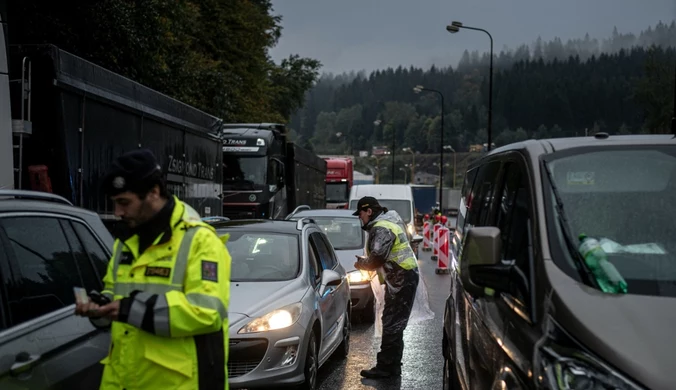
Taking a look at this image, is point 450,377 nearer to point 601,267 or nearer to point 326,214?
point 601,267

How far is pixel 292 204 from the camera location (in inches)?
1009

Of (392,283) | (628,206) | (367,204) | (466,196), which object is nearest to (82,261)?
(628,206)

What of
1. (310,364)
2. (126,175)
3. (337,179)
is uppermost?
(337,179)

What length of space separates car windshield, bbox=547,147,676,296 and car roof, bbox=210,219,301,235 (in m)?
4.76

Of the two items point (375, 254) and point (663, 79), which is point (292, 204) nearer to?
point (375, 254)

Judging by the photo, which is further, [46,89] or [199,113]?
[199,113]

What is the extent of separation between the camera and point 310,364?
284 inches

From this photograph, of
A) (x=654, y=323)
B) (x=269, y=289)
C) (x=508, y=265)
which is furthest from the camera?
(x=269, y=289)

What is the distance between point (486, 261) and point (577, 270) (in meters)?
0.39

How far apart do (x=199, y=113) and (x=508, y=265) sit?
12.5 m

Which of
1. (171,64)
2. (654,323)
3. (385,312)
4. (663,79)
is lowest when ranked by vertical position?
(385,312)

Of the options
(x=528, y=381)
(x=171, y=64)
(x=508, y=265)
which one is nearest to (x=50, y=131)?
(x=508, y=265)

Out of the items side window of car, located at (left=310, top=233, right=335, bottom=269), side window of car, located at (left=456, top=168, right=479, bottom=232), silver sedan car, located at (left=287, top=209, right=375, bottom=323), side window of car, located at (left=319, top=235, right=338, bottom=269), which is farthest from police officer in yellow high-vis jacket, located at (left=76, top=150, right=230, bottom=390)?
silver sedan car, located at (left=287, top=209, right=375, bottom=323)

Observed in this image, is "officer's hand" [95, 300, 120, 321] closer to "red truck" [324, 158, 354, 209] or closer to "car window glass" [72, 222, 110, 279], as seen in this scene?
"car window glass" [72, 222, 110, 279]
